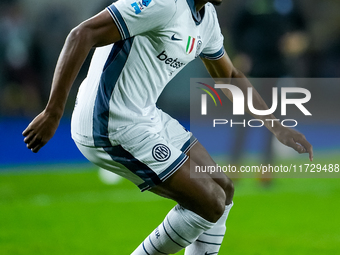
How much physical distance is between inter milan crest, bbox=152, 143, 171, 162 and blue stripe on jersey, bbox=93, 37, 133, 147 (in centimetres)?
23

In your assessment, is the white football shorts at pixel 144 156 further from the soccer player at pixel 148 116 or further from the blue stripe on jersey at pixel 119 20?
the blue stripe on jersey at pixel 119 20

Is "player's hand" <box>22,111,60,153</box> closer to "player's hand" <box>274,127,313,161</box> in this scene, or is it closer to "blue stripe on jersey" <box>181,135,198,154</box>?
"blue stripe on jersey" <box>181,135,198,154</box>

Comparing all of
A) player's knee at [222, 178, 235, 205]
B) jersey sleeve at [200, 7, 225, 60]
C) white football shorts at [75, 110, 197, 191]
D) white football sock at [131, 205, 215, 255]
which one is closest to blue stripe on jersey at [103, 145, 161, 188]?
white football shorts at [75, 110, 197, 191]

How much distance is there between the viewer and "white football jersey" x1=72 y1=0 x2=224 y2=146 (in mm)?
2309

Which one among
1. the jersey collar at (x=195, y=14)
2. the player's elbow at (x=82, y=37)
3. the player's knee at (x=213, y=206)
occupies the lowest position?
the player's knee at (x=213, y=206)

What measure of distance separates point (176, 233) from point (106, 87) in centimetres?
80

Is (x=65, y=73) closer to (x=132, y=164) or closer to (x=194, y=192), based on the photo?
(x=132, y=164)

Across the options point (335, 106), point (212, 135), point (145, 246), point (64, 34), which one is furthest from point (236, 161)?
point (64, 34)

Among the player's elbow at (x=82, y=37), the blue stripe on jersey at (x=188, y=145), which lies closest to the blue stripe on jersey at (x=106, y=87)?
the player's elbow at (x=82, y=37)

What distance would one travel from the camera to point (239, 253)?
3.45 meters

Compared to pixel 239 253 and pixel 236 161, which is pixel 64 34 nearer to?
pixel 236 161

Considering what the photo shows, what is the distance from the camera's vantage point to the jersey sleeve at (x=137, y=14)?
6.91ft

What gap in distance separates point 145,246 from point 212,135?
5654 mm

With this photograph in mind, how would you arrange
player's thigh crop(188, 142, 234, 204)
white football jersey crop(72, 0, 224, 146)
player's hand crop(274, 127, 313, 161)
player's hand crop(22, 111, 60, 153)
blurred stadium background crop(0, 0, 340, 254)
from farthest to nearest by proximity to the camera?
blurred stadium background crop(0, 0, 340, 254) → player's hand crop(274, 127, 313, 161) → player's thigh crop(188, 142, 234, 204) → white football jersey crop(72, 0, 224, 146) → player's hand crop(22, 111, 60, 153)
